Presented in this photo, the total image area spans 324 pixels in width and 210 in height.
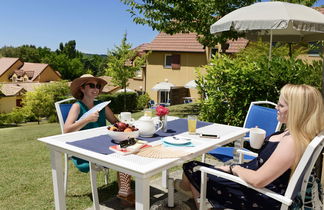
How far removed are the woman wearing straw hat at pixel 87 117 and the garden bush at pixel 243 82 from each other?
235cm

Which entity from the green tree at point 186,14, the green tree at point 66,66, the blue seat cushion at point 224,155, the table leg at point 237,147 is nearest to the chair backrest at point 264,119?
the blue seat cushion at point 224,155

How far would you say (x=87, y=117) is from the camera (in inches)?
126

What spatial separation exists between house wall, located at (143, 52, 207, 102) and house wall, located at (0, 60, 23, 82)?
41.4 meters

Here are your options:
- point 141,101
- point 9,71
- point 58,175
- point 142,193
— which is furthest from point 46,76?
point 142,193

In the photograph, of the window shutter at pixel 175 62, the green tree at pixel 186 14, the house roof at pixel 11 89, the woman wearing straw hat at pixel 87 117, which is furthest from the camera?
the house roof at pixel 11 89

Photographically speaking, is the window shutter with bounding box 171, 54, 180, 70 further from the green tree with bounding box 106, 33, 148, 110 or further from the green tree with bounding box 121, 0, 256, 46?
the green tree with bounding box 121, 0, 256, 46

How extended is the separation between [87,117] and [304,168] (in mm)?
2222

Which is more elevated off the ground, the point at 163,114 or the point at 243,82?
the point at 243,82

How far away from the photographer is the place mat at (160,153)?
2.18 meters

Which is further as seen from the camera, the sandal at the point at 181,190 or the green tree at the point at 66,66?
the green tree at the point at 66,66

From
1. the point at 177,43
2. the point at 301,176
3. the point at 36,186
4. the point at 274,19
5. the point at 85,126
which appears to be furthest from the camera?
the point at 177,43

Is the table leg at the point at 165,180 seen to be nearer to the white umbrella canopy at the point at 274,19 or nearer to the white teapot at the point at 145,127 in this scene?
the white teapot at the point at 145,127

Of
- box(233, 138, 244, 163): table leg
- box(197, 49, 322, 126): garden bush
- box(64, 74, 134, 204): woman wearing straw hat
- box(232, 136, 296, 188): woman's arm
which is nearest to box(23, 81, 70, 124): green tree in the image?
box(197, 49, 322, 126): garden bush

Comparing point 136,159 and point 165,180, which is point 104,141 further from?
point 165,180
